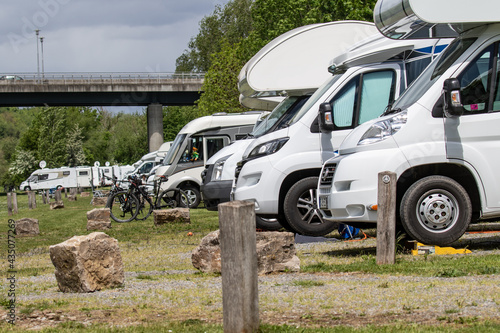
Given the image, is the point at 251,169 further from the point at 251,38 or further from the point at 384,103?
the point at 251,38

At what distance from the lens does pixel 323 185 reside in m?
10.6

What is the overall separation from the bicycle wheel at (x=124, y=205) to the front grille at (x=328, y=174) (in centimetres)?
1107

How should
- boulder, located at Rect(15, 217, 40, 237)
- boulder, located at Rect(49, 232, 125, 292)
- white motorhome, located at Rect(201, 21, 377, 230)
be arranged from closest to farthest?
boulder, located at Rect(49, 232, 125, 292), white motorhome, located at Rect(201, 21, 377, 230), boulder, located at Rect(15, 217, 40, 237)

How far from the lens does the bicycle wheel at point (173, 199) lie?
2211cm

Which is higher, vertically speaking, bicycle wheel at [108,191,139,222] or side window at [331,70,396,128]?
side window at [331,70,396,128]

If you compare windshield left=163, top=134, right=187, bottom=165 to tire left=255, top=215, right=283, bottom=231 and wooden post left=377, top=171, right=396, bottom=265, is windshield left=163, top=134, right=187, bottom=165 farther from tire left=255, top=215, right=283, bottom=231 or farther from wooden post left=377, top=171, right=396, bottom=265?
wooden post left=377, top=171, right=396, bottom=265

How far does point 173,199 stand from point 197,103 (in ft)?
138

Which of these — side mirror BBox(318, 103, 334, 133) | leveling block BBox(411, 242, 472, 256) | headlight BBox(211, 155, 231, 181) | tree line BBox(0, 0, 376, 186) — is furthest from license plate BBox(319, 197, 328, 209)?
tree line BBox(0, 0, 376, 186)

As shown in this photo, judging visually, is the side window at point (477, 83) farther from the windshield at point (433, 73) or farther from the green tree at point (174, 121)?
the green tree at point (174, 121)

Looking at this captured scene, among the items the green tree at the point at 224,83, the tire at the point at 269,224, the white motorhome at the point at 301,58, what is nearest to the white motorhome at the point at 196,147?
the white motorhome at the point at 301,58

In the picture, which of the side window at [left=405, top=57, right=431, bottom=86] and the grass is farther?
the side window at [left=405, top=57, right=431, bottom=86]

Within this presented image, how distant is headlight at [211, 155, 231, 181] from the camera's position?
1716 centimetres

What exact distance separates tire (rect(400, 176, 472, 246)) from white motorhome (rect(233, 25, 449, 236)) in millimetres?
2667

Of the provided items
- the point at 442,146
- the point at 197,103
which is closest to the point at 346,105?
the point at 442,146
